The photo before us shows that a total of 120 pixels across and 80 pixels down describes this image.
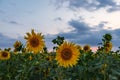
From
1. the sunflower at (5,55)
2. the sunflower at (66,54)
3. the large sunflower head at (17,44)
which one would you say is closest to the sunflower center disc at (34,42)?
the sunflower at (66,54)

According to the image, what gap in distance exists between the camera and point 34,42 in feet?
22.5

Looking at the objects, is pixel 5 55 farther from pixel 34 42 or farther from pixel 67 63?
pixel 67 63

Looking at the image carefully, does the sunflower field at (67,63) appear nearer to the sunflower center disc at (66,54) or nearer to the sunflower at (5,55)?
the sunflower center disc at (66,54)

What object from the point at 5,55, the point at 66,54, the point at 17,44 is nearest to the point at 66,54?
the point at 66,54

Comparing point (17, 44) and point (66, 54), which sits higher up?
point (17, 44)

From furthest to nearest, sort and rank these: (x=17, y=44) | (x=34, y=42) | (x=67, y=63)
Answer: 1. (x=17, y=44)
2. (x=34, y=42)
3. (x=67, y=63)

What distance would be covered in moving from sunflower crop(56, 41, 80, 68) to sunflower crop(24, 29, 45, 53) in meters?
0.94

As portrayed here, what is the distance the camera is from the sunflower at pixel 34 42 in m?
6.73

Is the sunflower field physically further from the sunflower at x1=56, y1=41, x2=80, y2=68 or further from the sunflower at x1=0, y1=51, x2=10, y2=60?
the sunflower at x1=0, y1=51, x2=10, y2=60

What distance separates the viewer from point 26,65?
29.0ft

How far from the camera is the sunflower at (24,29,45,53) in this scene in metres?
6.73

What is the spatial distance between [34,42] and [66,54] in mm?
1104

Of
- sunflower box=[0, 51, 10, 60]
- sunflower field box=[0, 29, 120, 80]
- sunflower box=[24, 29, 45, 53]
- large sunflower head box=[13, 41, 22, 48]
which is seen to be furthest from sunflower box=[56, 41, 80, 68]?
sunflower box=[0, 51, 10, 60]

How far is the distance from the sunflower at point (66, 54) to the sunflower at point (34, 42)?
94 cm
